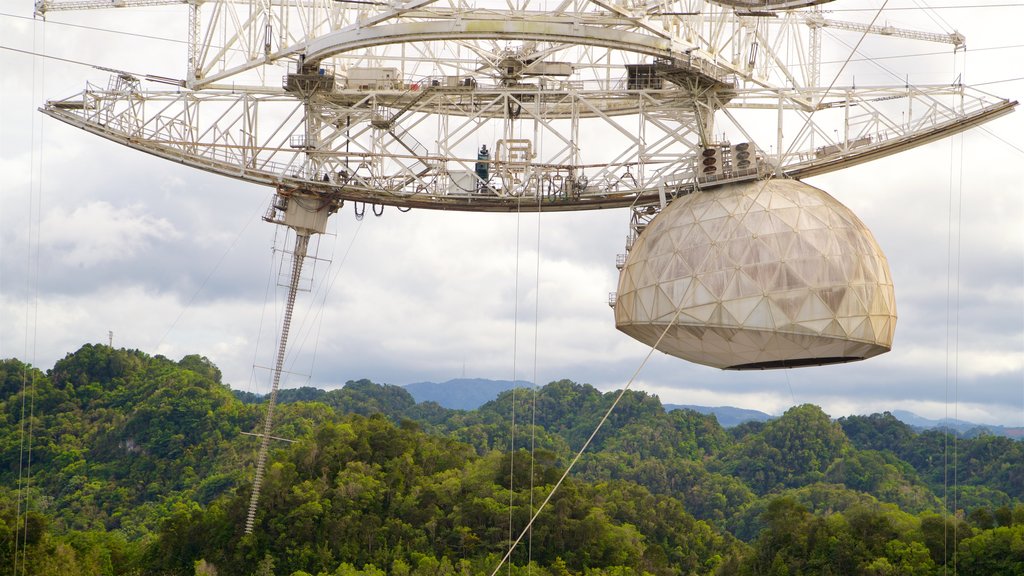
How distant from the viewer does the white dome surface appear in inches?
1941

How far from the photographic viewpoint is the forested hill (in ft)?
241

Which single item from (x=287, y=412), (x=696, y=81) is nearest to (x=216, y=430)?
(x=287, y=412)

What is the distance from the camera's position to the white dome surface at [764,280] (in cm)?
4931

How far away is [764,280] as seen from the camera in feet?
162

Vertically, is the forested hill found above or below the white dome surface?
below

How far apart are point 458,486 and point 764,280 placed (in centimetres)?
3317

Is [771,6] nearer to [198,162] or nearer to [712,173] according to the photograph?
[712,173]

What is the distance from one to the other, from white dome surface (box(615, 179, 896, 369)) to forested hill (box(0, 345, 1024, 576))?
21.5 meters

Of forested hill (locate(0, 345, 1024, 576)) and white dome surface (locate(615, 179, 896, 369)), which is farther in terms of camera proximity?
forested hill (locate(0, 345, 1024, 576))

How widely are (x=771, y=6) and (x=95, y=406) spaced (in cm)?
9599

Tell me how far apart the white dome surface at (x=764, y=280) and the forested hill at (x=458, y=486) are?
70.5 ft

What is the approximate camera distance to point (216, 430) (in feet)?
413

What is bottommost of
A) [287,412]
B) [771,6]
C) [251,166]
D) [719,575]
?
[719,575]

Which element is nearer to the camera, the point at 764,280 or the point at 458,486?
the point at 764,280
